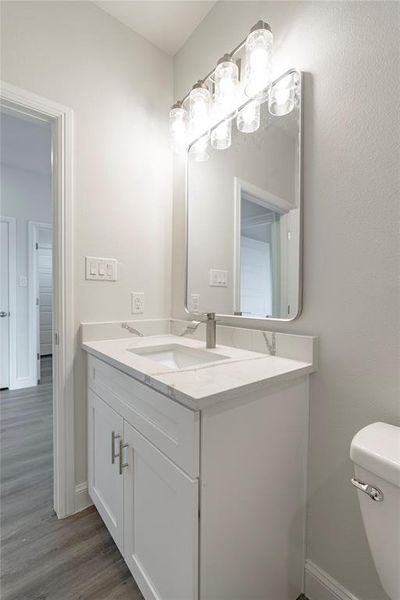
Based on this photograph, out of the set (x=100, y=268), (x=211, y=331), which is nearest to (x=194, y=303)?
(x=211, y=331)

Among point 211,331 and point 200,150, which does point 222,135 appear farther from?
point 211,331

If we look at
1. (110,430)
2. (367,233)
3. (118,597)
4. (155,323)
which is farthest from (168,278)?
(118,597)

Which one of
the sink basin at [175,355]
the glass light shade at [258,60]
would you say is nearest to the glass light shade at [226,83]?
the glass light shade at [258,60]

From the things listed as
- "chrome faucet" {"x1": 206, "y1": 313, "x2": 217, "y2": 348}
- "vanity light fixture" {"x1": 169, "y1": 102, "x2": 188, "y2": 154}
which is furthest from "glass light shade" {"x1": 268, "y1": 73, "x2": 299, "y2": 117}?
"chrome faucet" {"x1": 206, "y1": 313, "x2": 217, "y2": 348}

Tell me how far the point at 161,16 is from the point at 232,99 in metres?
0.74

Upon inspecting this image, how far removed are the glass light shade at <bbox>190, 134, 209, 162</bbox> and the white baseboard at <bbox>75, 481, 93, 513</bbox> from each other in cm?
186

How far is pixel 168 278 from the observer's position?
71.4 inches

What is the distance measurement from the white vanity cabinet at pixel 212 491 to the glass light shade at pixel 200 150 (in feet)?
4.02

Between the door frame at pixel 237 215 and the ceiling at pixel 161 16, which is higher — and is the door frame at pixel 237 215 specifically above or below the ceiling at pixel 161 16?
below

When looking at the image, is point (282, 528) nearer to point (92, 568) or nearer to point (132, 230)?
point (92, 568)

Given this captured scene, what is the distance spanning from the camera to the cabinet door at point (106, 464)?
1.11 meters

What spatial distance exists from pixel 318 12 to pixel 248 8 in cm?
44

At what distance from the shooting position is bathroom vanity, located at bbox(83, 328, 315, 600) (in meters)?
0.72

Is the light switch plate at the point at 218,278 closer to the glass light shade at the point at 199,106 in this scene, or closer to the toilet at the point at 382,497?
the glass light shade at the point at 199,106
